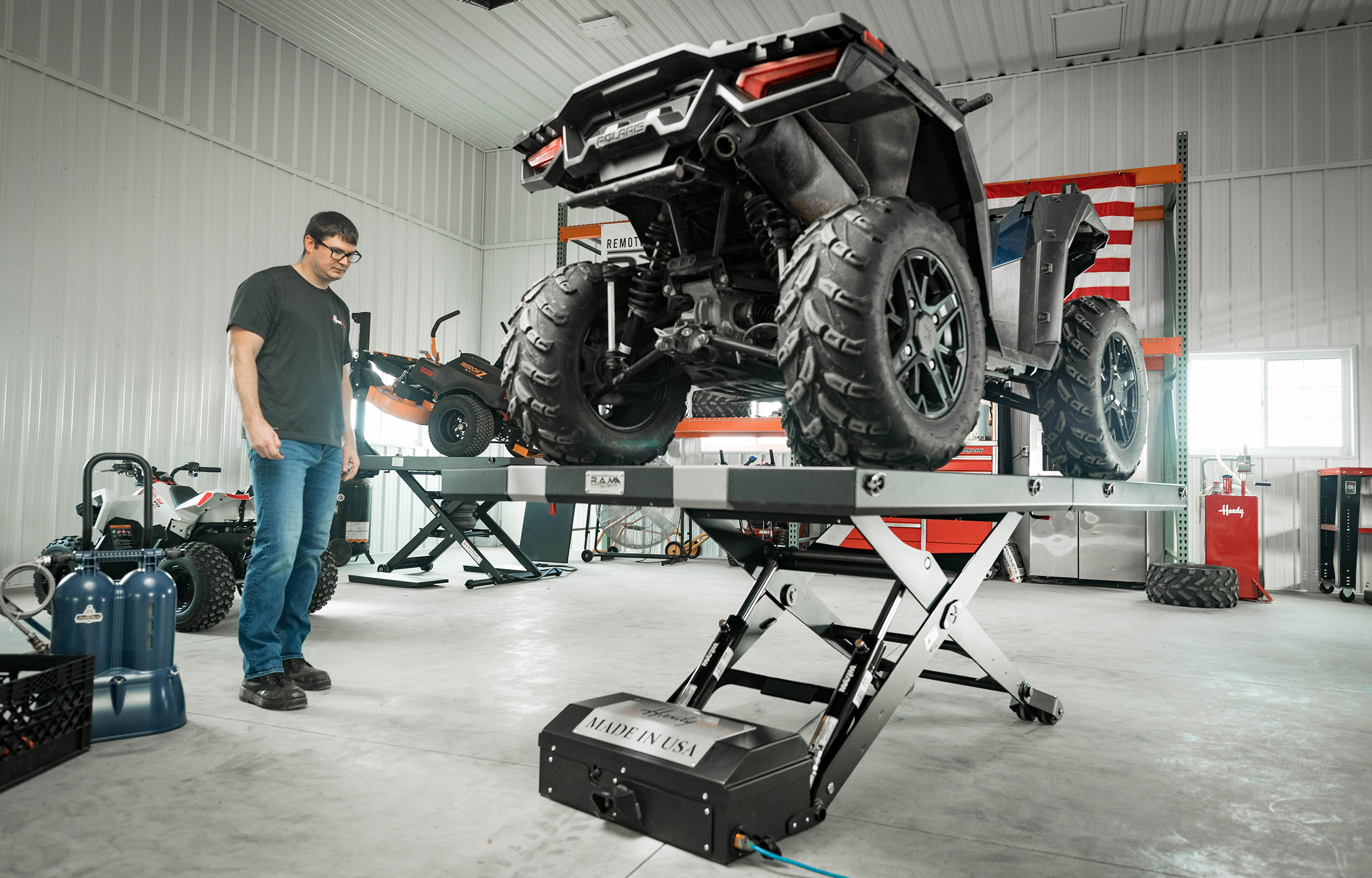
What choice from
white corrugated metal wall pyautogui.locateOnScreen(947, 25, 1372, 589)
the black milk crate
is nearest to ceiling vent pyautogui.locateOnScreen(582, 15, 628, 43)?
white corrugated metal wall pyautogui.locateOnScreen(947, 25, 1372, 589)

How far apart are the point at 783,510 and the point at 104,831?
160cm

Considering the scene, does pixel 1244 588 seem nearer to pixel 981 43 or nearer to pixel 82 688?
pixel 981 43

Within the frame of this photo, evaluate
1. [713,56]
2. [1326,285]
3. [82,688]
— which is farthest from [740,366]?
[1326,285]

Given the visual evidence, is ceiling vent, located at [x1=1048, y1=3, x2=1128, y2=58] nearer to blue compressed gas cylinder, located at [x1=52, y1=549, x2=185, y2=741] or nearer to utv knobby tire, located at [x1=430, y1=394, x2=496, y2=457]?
utv knobby tire, located at [x1=430, y1=394, x2=496, y2=457]

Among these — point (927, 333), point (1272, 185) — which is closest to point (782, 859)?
point (927, 333)

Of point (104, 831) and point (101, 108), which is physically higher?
point (101, 108)

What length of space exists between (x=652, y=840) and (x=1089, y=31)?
8726mm

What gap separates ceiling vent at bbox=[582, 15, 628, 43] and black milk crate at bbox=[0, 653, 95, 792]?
7.42m

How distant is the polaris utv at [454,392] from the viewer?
22.8ft

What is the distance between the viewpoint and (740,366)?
2475 millimetres

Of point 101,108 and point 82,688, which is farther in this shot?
point 101,108

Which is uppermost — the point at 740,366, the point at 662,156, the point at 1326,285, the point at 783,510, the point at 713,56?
the point at 1326,285

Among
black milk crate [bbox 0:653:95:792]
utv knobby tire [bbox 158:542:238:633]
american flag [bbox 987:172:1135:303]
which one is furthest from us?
american flag [bbox 987:172:1135:303]

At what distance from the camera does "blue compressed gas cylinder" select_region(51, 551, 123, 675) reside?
2473mm
